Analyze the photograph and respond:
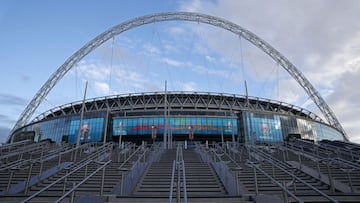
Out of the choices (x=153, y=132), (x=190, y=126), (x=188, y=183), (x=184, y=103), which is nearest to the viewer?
(x=188, y=183)

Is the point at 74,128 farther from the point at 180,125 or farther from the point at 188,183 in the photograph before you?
the point at 188,183

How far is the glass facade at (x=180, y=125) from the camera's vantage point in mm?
48000

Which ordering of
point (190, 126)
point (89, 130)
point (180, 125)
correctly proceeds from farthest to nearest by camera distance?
point (89, 130) < point (180, 125) < point (190, 126)

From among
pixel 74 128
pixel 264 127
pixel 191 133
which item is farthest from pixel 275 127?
pixel 74 128

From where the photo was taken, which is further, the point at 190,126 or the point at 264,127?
the point at 264,127

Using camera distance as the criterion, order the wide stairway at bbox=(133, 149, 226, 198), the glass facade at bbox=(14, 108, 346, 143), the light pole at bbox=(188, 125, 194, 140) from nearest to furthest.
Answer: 1. the wide stairway at bbox=(133, 149, 226, 198)
2. the light pole at bbox=(188, 125, 194, 140)
3. the glass facade at bbox=(14, 108, 346, 143)

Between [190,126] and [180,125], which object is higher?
[180,125]

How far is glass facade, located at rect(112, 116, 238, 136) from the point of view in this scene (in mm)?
48000

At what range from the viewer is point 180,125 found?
158 feet

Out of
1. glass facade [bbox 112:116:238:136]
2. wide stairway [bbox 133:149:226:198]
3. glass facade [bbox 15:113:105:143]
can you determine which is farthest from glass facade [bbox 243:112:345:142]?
wide stairway [bbox 133:149:226:198]

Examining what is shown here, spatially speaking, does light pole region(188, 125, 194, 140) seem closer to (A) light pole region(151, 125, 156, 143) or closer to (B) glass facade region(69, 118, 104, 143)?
(A) light pole region(151, 125, 156, 143)

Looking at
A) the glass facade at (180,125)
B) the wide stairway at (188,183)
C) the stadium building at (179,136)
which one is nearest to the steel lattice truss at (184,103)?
the stadium building at (179,136)

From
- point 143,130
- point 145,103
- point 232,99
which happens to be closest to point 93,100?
point 145,103

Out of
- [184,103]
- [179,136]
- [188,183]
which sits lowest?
[188,183]
